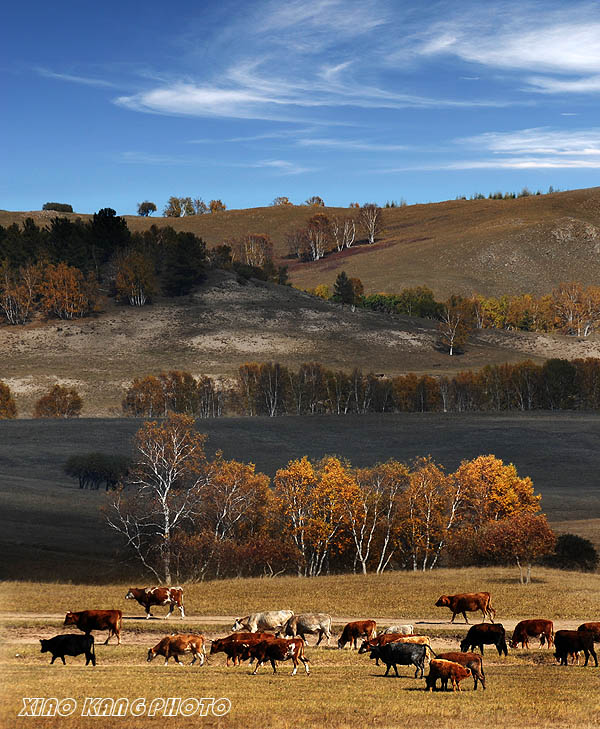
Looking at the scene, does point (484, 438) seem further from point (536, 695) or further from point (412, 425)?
point (536, 695)

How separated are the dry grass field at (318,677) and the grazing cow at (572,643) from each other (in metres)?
0.48

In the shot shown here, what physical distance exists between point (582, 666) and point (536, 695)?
547 centimetres

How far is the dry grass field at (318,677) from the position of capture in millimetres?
19656

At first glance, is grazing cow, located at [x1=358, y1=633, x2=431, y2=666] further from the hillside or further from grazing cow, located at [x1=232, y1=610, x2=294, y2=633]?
the hillside

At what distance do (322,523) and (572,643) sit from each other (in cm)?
3475

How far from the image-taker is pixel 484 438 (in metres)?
114

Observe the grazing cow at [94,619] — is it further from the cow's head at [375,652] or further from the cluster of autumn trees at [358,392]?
the cluster of autumn trees at [358,392]

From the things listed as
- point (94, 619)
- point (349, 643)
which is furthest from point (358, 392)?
point (94, 619)

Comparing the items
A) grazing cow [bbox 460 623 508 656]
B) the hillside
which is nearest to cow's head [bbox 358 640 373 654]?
grazing cow [bbox 460 623 508 656]

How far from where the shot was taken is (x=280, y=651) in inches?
993

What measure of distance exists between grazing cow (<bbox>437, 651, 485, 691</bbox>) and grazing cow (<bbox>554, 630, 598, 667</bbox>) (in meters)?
4.06

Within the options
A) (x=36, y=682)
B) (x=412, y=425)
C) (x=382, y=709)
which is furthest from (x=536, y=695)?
(x=412, y=425)

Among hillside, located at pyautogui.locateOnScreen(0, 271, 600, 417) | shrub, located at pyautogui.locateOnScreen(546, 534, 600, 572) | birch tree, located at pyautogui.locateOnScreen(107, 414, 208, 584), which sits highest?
hillside, located at pyautogui.locateOnScreen(0, 271, 600, 417)

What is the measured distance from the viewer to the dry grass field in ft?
64.5
